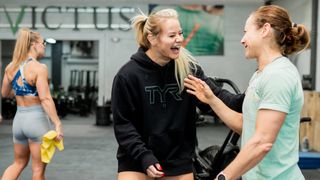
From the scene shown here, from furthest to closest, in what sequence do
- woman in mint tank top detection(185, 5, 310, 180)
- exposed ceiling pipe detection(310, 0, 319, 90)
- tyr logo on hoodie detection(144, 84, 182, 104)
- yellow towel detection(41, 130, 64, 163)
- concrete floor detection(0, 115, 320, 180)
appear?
exposed ceiling pipe detection(310, 0, 319, 90) < concrete floor detection(0, 115, 320, 180) < yellow towel detection(41, 130, 64, 163) < tyr logo on hoodie detection(144, 84, 182, 104) < woman in mint tank top detection(185, 5, 310, 180)

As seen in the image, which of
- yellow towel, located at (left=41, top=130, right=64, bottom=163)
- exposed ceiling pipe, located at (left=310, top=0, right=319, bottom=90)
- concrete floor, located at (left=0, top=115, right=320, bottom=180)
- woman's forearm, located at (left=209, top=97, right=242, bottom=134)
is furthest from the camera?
exposed ceiling pipe, located at (left=310, top=0, right=319, bottom=90)

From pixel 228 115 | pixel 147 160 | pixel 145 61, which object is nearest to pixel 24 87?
pixel 145 61

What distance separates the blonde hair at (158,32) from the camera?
1.89 meters

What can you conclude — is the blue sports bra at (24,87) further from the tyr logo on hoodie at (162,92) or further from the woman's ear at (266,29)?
the woman's ear at (266,29)

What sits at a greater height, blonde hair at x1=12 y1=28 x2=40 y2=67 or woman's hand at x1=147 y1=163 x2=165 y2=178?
blonde hair at x1=12 y1=28 x2=40 y2=67

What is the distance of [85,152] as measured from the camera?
6.43 metres

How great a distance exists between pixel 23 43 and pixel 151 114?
167cm

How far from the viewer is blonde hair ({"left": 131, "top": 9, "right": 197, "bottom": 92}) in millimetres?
1889

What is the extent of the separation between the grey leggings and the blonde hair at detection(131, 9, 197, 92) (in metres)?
1.50

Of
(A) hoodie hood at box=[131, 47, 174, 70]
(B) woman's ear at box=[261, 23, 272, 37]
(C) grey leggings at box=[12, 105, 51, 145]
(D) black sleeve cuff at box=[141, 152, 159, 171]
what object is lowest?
(C) grey leggings at box=[12, 105, 51, 145]

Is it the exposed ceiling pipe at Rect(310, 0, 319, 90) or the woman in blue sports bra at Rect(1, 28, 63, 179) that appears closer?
the woman in blue sports bra at Rect(1, 28, 63, 179)

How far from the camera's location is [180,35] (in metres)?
1.90

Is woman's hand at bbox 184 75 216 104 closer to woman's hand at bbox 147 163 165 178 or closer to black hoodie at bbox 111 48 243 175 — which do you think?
black hoodie at bbox 111 48 243 175

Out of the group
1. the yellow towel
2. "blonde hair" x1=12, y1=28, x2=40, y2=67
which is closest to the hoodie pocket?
the yellow towel
